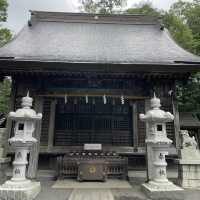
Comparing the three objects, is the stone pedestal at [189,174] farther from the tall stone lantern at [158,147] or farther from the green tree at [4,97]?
the green tree at [4,97]

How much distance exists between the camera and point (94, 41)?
29.0 feet

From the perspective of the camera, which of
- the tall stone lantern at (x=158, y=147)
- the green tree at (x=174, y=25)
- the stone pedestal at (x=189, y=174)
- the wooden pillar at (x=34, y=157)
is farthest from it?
the green tree at (x=174, y=25)

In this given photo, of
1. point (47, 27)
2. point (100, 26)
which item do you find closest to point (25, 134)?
point (47, 27)

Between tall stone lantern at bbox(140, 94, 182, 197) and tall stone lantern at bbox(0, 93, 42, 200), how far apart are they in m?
2.81

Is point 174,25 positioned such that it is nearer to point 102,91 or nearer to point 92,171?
point 102,91

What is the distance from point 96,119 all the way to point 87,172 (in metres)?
2.13

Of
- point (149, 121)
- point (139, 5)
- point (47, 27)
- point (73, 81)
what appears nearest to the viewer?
point (149, 121)

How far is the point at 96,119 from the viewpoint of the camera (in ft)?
24.2

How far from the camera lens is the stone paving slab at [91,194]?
171 inches

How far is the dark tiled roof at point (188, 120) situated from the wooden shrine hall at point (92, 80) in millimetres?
4413

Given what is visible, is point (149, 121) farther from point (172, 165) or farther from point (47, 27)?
point (47, 27)

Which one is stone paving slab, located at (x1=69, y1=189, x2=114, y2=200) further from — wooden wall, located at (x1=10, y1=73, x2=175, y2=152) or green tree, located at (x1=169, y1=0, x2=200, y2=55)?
green tree, located at (x1=169, y1=0, x2=200, y2=55)

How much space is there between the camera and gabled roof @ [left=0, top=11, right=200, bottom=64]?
630cm

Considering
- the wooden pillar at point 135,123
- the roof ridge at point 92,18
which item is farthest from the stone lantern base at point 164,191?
the roof ridge at point 92,18
